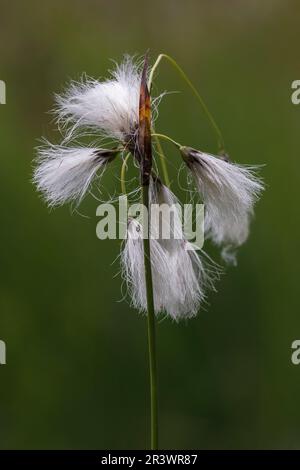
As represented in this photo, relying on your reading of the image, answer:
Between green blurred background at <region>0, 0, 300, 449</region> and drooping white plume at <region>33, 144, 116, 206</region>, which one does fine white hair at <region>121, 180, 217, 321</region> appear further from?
green blurred background at <region>0, 0, 300, 449</region>

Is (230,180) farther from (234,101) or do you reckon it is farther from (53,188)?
(234,101)

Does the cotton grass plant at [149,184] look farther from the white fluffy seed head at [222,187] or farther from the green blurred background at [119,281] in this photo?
the green blurred background at [119,281]

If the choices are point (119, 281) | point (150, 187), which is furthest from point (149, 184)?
point (119, 281)

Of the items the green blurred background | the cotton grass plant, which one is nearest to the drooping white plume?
the cotton grass plant

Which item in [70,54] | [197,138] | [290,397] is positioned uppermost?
[70,54]

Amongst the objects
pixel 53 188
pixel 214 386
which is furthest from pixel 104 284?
pixel 53 188

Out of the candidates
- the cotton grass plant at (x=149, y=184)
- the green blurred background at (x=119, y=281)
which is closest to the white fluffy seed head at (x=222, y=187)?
the cotton grass plant at (x=149, y=184)

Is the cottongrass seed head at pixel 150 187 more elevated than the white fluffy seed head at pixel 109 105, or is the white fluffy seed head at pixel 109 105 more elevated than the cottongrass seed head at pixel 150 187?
the white fluffy seed head at pixel 109 105

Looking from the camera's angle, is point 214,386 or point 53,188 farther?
point 214,386
